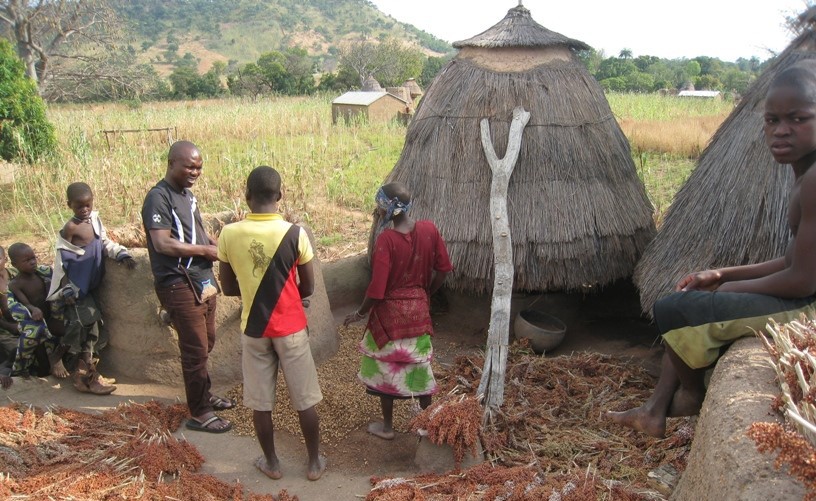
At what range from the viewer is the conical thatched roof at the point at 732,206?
146 inches

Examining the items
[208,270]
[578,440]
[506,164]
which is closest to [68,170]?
[208,270]

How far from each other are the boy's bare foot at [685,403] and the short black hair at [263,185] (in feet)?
6.87

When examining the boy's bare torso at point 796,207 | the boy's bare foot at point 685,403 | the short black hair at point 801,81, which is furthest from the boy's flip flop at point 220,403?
the short black hair at point 801,81

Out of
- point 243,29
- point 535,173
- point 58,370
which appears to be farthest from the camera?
point 243,29

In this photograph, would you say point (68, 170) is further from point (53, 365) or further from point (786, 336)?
point (786, 336)

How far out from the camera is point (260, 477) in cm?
352

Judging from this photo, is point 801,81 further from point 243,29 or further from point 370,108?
point 243,29

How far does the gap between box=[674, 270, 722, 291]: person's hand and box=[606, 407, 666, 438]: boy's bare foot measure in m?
0.58

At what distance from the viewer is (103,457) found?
355 cm

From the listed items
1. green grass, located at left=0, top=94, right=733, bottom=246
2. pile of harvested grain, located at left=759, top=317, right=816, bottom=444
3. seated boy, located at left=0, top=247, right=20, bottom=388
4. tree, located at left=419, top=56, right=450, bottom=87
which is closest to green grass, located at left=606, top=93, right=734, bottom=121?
green grass, located at left=0, top=94, right=733, bottom=246

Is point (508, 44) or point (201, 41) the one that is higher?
point (201, 41)

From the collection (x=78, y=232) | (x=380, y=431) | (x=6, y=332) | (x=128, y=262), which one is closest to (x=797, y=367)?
(x=380, y=431)

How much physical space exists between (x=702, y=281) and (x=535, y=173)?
2.38 metres

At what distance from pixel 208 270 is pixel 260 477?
1.30m
